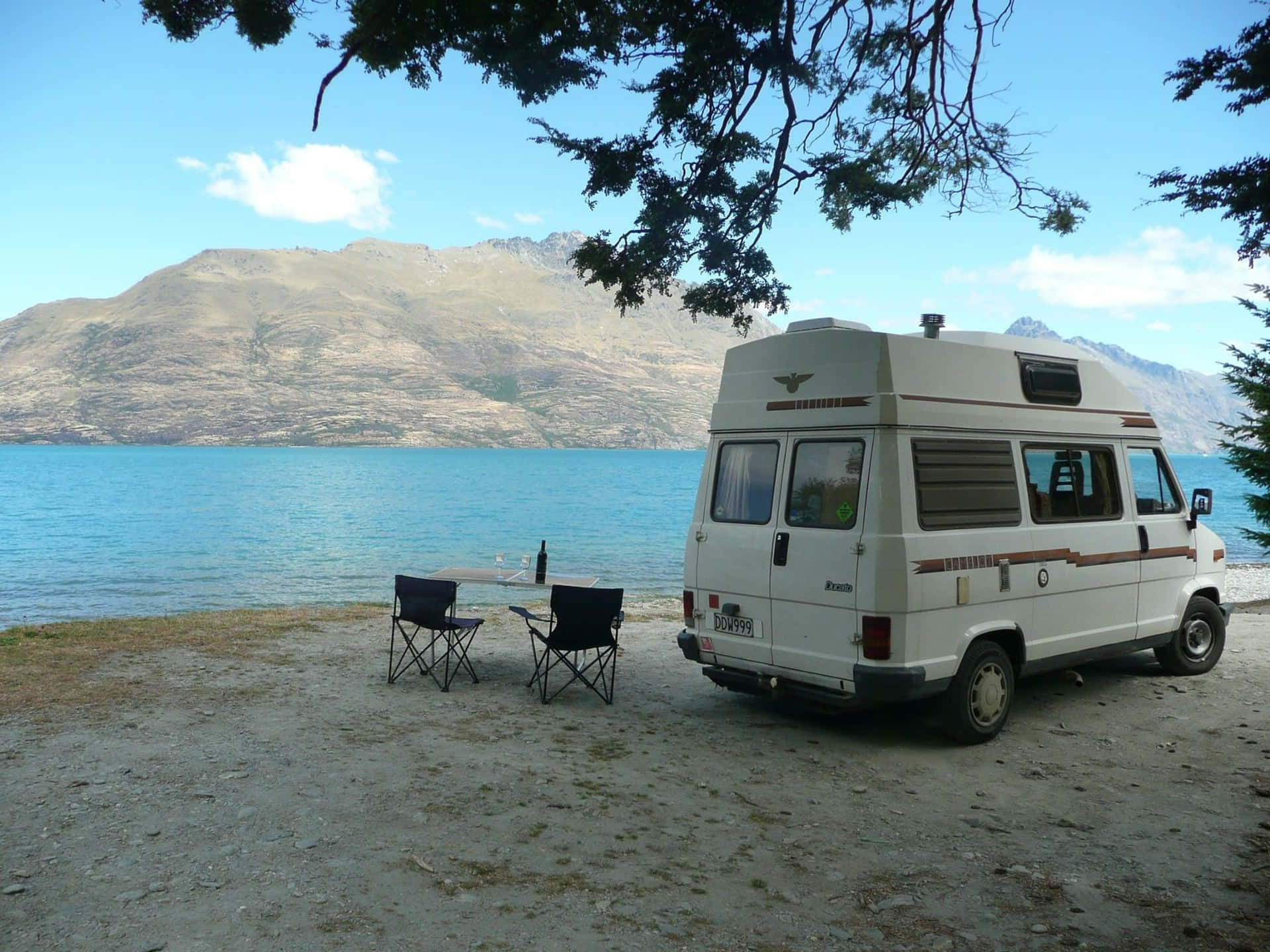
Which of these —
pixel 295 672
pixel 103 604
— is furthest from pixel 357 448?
pixel 295 672

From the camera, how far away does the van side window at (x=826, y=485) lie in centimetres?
645

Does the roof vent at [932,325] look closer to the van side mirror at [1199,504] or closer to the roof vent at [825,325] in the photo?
the roof vent at [825,325]

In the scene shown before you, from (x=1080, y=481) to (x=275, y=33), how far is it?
7.00 metres

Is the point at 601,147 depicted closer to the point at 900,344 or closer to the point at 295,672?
the point at 900,344

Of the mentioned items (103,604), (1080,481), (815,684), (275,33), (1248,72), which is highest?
(275,33)

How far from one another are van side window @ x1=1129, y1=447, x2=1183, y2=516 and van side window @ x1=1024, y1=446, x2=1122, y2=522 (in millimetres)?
333

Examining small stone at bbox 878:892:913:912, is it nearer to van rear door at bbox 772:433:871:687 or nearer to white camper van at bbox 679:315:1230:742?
white camper van at bbox 679:315:1230:742

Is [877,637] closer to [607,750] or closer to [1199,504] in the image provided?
[607,750]

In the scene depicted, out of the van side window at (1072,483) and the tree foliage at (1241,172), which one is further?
the van side window at (1072,483)

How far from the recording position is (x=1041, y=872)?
451cm

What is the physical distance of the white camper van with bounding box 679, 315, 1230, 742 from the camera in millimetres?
6277

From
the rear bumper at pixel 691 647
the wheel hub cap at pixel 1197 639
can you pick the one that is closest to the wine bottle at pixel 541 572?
the rear bumper at pixel 691 647

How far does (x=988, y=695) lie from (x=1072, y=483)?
6.28 ft

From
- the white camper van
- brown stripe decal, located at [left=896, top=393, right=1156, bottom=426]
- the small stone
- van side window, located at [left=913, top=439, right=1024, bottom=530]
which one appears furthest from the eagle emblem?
the small stone
